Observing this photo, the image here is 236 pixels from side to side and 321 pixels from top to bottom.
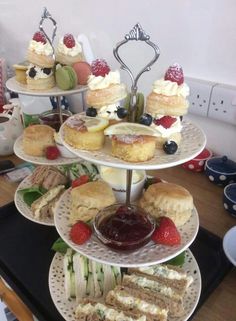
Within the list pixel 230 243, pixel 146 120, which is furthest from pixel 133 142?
pixel 230 243

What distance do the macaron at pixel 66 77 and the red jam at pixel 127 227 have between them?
371 mm

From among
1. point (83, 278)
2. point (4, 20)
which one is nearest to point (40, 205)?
point (83, 278)

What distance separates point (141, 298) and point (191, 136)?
330 mm

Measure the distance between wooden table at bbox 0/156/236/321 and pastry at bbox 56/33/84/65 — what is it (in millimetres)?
436

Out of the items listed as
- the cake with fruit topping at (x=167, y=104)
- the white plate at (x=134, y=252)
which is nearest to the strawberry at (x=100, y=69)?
the cake with fruit topping at (x=167, y=104)

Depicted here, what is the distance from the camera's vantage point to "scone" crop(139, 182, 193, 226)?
653 mm

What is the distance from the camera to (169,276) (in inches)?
26.4

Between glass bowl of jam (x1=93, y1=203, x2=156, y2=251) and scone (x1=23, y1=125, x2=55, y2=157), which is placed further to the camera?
scone (x1=23, y1=125, x2=55, y2=157)

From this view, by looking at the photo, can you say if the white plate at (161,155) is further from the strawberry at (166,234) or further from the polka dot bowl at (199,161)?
the polka dot bowl at (199,161)

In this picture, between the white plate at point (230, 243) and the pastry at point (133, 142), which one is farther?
the white plate at point (230, 243)

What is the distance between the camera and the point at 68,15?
1.25m

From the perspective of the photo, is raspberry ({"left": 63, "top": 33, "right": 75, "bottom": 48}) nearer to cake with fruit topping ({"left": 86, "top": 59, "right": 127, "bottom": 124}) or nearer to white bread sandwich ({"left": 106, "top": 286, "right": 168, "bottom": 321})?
cake with fruit topping ({"left": 86, "top": 59, "right": 127, "bottom": 124})

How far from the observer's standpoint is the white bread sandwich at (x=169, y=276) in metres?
0.66

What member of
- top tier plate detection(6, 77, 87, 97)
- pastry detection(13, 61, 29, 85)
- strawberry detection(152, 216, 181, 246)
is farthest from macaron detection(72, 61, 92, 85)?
strawberry detection(152, 216, 181, 246)
